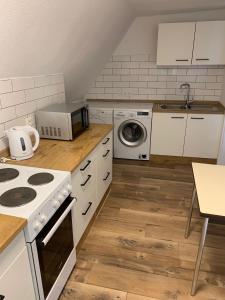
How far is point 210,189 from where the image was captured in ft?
4.78

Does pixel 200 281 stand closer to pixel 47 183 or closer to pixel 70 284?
pixel 70 284

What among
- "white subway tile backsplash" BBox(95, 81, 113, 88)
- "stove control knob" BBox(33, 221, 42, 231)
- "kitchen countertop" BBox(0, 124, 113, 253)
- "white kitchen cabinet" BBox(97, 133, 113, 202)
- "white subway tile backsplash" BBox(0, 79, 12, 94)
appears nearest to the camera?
"stove control knob" BBox(33, 221, 42, 231)

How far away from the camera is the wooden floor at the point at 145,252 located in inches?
63.0

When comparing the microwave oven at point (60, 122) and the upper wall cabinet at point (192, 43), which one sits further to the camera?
the upper wall cabinet at point (192, 43)

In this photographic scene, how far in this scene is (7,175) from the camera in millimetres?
1415

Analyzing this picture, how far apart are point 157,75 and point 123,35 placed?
81cm

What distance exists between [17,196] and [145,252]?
4.05 ft

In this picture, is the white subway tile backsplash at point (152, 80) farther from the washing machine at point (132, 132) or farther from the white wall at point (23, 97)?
the white wall at point (23, 97)

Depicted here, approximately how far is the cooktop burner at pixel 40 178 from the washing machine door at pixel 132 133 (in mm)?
2141

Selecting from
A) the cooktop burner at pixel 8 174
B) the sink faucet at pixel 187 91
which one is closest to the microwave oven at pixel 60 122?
the cooktop burner at pixel 8 174

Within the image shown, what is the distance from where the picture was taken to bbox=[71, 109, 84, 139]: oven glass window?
2014 millimetres

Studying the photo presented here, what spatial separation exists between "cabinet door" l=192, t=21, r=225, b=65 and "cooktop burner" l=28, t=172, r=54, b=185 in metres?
2.67

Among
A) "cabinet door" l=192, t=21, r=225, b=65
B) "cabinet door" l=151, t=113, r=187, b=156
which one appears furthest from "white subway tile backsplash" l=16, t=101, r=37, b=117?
"cabinet door" l=192, t=21, r=225, b=65

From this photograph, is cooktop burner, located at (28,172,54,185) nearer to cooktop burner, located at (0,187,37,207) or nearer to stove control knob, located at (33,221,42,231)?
cooktop burner, located at (0,187,37,207)
